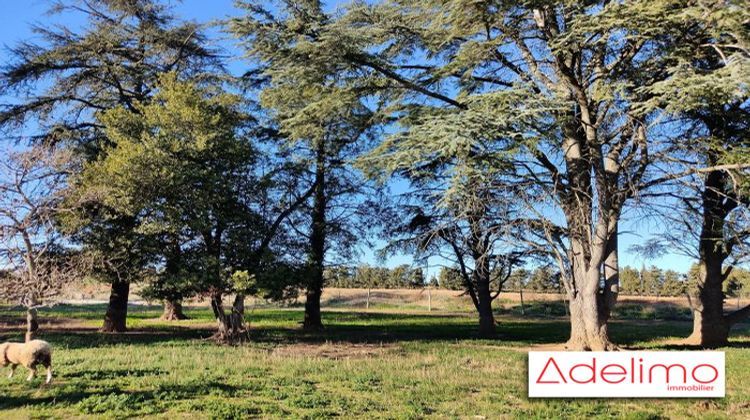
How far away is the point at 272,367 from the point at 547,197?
23.2 feet

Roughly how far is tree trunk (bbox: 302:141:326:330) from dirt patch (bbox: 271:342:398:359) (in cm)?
308

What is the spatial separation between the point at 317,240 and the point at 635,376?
520 inches

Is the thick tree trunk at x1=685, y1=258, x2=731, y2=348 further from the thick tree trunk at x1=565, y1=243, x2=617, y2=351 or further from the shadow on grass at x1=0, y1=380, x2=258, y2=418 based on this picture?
the shadow on grass at x1=0, y1=380, x2=258, y2=418

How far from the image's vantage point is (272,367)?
979cm

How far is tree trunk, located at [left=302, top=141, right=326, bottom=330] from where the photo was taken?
17853 millimetres

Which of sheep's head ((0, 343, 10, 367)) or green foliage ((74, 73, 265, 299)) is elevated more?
green foliage ((74, 73, 265, 299))

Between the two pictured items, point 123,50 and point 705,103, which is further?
point 123,50

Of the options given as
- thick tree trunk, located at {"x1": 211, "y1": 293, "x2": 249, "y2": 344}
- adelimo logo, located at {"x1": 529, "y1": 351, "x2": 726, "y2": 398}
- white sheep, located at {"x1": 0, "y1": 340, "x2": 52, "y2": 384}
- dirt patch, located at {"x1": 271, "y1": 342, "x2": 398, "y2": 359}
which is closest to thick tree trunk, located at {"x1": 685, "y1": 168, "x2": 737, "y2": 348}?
Answer: adelimo logo, located at {"x1": 529, "y1": 351, "x2": 726, "y2": 398}

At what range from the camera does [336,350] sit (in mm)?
13047

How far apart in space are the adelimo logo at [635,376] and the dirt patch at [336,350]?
5204 millimetres

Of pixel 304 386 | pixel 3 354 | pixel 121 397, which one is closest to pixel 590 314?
pixel 304 386

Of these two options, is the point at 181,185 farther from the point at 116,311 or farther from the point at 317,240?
the point at 116,311

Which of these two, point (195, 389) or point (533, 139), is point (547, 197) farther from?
point (195, 389)

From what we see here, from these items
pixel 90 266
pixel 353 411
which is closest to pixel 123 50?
pixel 90 266
